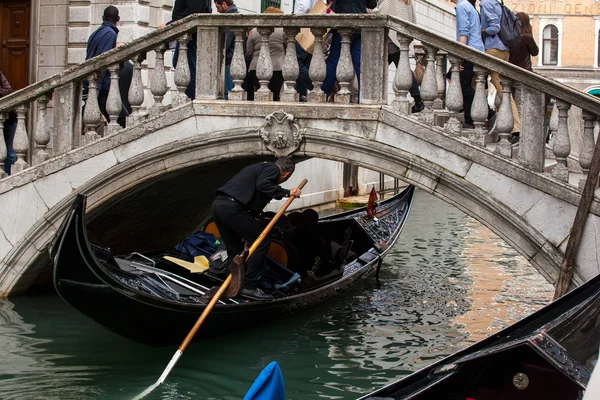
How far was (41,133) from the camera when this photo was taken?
702cm

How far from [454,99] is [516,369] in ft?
7.67

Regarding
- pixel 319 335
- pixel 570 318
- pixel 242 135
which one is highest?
pixel 242 135

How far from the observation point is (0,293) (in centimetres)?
743

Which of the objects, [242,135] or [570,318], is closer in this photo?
[570,318]

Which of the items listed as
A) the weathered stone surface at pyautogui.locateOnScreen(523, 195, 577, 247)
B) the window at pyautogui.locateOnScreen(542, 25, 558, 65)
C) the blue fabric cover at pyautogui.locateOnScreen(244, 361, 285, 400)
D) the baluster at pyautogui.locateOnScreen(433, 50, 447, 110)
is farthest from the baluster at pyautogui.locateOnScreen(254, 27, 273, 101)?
the window at pyautogui.locateOnScreen(542, 25, 558, 65)

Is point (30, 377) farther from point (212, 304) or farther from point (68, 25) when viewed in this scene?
point (68, 25)

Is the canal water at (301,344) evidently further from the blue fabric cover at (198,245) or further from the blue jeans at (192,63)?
the blue jeans at (192,63)

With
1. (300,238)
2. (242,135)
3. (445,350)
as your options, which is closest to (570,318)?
(445,350)

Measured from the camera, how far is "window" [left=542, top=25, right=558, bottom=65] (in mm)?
34094

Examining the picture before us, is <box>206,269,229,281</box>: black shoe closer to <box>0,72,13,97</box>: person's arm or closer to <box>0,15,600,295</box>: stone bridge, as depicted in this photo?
<box>0,15,600,295</box>: stone bridge

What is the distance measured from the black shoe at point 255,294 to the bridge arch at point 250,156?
905 millimetres

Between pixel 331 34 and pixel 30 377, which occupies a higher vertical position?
pixel 331 34

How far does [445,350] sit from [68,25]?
4960mm

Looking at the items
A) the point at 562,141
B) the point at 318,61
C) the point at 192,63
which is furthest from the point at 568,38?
the point at 562,141
